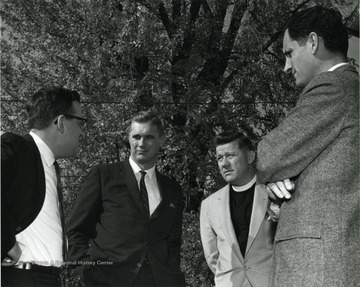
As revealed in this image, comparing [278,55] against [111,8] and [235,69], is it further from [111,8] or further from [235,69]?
[111,8]

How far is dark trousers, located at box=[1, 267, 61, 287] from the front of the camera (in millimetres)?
3268

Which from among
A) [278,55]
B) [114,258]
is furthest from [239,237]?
[278,55]

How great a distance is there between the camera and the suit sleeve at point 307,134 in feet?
9.58

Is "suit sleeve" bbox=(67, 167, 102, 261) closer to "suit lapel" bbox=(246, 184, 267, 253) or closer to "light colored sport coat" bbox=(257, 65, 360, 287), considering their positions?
"suit lapel" bbox=(246, 184, 267, 253)

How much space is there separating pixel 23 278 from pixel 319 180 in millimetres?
1635

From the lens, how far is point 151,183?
5285mm

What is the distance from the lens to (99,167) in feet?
17.0

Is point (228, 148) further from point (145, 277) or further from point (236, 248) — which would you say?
point (145, 277)

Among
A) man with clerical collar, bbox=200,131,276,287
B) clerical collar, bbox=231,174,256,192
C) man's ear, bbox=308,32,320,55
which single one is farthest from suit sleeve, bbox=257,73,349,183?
clerical collar, bbox=231,174,256,192

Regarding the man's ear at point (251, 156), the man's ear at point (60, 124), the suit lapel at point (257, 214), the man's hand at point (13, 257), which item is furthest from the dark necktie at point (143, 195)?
the man's hand at point (13, 257)

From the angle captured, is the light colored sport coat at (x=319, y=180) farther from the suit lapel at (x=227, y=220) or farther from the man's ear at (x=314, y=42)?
the suit lapel at (x=227, y=220)

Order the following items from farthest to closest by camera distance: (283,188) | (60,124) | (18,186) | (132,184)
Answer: (132,184) < (60,124) < (18,186) < (283,188)

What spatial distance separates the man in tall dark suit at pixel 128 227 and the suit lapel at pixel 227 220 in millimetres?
363

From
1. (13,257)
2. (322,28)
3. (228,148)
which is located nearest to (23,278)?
(13,257)
